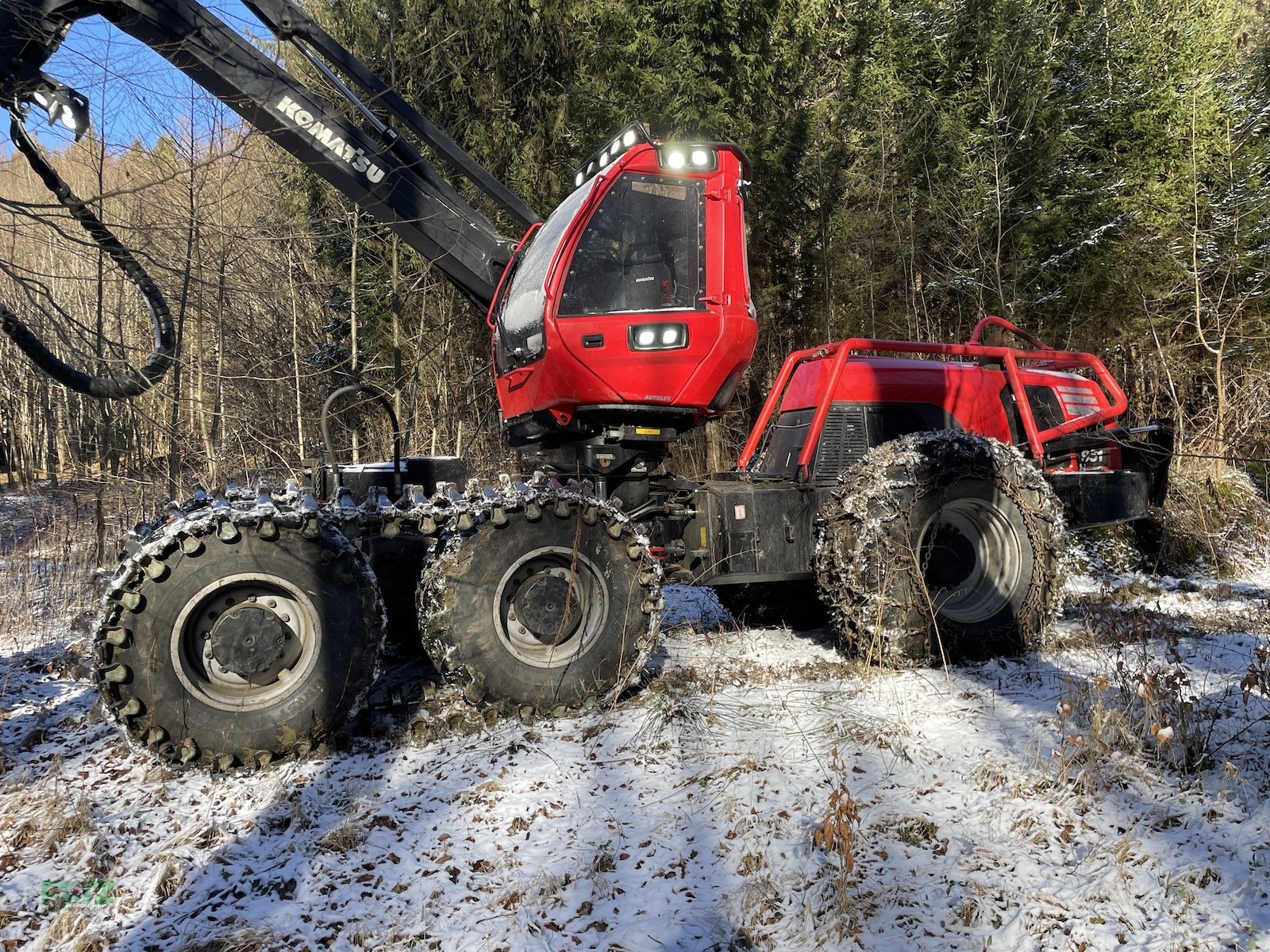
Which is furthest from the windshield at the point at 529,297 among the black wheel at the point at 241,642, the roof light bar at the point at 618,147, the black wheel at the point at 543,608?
the black wheel at the point at 241,642

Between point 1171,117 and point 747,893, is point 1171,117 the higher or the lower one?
the higher one

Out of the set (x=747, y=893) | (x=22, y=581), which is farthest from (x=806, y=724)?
(x=22, y=581)

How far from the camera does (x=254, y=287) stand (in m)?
9.70

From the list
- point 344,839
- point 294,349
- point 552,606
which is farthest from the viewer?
point 294,349

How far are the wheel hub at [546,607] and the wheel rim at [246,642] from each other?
94 centimetres

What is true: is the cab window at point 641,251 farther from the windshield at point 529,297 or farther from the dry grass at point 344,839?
the dry grass at point 344,839

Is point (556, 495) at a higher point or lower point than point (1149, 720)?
higher

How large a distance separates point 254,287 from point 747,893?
9322mm

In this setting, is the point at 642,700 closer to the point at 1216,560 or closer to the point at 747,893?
the point at 747,893

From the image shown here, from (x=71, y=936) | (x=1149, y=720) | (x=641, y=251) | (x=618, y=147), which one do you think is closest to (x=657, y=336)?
(x=641, y=251)

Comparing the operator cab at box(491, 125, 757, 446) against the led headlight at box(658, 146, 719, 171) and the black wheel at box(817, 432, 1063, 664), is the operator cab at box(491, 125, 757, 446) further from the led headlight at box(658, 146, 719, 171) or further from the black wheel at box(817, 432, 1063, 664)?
the black wheel at box(817, 432, 1063, 664)

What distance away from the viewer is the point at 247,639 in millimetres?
3521

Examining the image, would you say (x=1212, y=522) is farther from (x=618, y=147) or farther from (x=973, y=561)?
(x=618, y=147)

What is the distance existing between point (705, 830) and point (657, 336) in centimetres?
254
